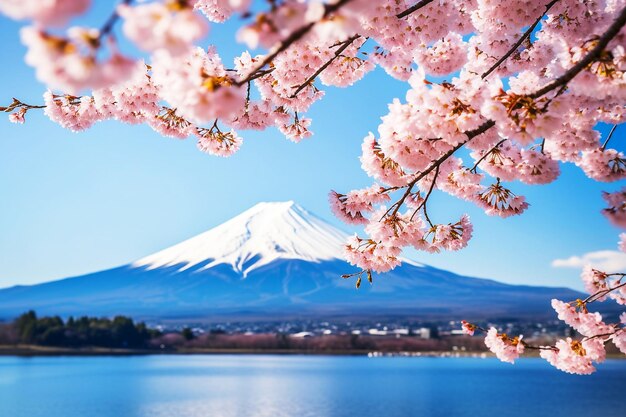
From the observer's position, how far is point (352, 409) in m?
49.8

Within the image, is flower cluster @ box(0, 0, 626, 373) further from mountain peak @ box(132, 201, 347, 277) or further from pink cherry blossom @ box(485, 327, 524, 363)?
mountain peak @ box(132, 201, 347, 277)

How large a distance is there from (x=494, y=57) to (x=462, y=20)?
0.46 meters

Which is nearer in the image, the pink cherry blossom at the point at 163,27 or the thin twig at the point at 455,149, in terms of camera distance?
the pink cherry blossom at the point at 163,27

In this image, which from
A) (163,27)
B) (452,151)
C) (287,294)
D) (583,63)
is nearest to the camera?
(163,27)

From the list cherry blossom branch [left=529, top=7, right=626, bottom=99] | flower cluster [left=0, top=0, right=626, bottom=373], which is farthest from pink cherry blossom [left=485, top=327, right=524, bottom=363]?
cherry blossom branch [left=529, top=7, right=626, bottom=99]

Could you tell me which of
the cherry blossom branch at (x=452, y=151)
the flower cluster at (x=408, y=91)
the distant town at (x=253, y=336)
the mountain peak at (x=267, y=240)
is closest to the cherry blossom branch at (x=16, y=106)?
the flower cluster at (x=408, y=91)

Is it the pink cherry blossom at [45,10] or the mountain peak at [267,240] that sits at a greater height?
the mountain peak at [267,240]

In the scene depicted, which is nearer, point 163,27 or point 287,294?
point 163,27

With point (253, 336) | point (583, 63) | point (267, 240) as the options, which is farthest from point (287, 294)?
point (583, 63)

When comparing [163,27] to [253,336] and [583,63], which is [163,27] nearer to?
[583,63]

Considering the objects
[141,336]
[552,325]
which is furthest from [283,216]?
[141,336]

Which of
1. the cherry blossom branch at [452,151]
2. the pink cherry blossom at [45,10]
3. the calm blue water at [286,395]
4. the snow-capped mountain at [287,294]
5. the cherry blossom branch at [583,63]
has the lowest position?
the calm blue water at [286,395]

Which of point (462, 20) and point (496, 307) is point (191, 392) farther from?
point (496, 307)

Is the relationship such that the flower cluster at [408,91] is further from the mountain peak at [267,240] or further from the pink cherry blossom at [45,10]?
the mountain peak at [267,240]
